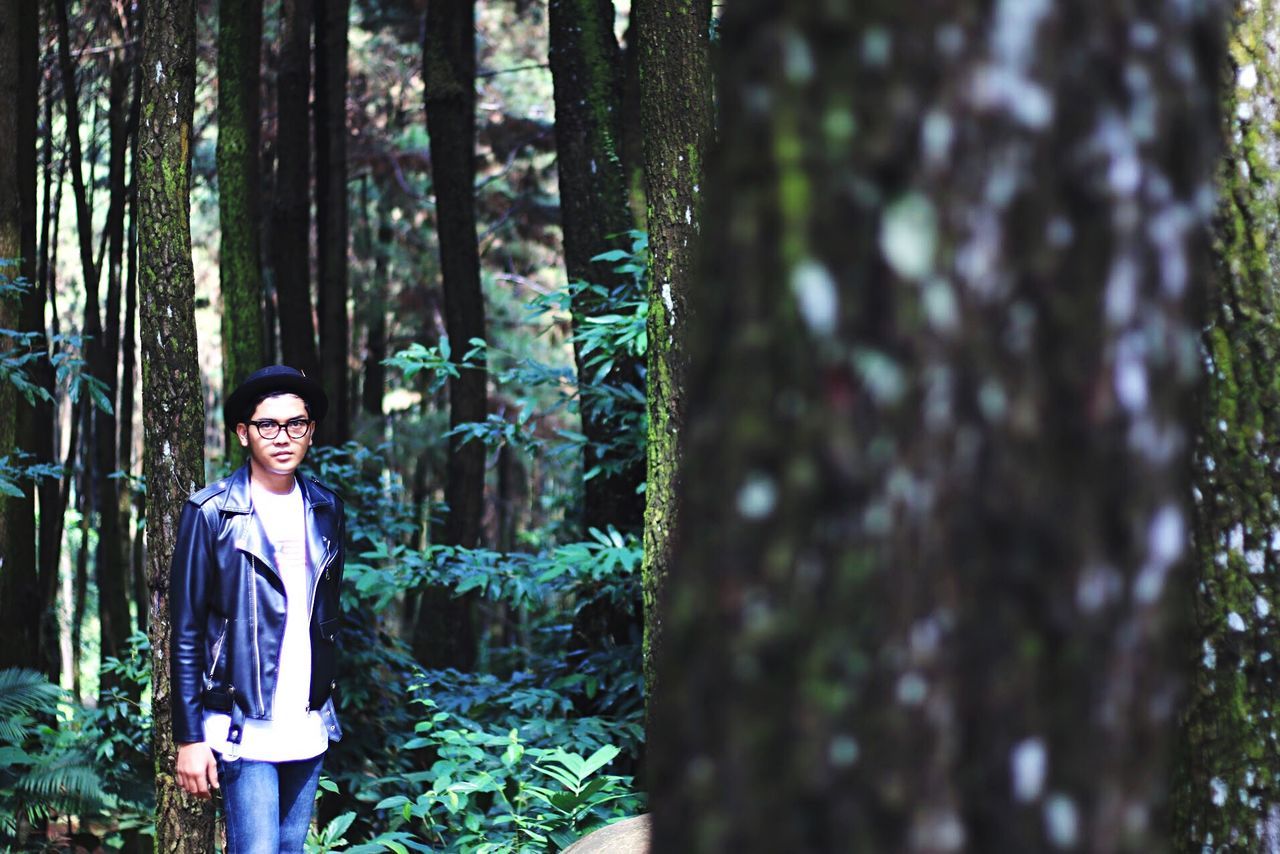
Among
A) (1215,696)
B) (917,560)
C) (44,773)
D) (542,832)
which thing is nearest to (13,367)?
(44,773)

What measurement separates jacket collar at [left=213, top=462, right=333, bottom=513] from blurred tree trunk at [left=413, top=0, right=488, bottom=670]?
7.24m

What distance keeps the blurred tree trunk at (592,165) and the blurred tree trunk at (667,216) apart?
8.68 ft

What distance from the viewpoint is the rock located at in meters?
4.74

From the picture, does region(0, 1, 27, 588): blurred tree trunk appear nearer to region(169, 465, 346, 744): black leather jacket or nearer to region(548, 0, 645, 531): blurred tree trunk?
region(548, 0, 645, 531): blurred tree trunk

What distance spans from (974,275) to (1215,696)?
2344 millimetres

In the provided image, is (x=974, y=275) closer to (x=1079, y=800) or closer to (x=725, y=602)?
(x=725, y=602)

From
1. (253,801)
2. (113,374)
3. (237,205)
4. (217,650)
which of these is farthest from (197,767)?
(113,374)

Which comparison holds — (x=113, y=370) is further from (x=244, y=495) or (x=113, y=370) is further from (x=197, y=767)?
(x=197, y=767)

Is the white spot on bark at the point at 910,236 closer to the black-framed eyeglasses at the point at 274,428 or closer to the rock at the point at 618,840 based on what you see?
the black-framed eyeglasses at the point at 274,428

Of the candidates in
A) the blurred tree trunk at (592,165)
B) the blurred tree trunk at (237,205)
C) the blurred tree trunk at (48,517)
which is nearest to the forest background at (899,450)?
the blurred tree trunk at (592,165)

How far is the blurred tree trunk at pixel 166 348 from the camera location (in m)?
6.05

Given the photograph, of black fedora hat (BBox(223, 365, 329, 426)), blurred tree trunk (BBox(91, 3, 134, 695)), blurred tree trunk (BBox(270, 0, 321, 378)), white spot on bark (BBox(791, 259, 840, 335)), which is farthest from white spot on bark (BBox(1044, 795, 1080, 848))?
blurred tree trunk (BBox(91, 3, 134, 695))

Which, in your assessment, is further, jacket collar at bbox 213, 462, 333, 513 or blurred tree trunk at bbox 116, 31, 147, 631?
blurred tree trunk at bbox 116, 31, 147, 631

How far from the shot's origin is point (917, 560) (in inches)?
53.5
